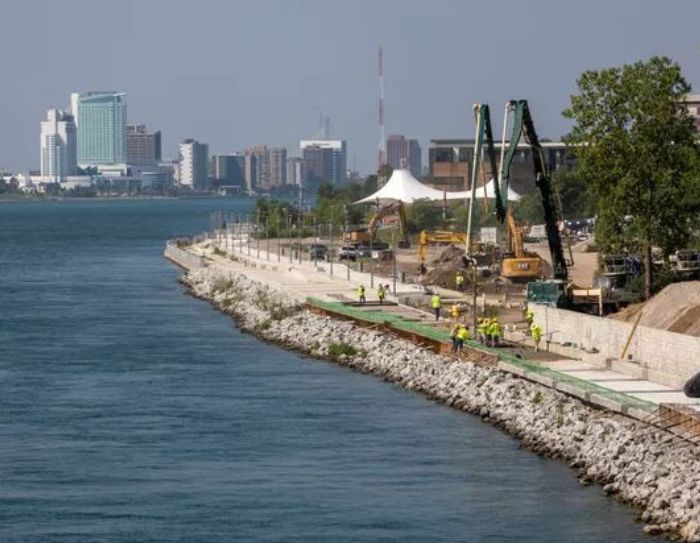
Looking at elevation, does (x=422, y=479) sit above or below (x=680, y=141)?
below

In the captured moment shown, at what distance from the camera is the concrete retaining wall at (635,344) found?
52.6m

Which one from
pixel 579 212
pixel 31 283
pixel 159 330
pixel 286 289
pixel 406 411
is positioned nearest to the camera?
pixel 406 411

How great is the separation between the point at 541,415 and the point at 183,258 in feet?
316

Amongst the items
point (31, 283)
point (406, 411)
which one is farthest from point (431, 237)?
point (406, 411)

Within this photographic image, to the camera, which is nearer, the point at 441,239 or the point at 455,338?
the point at 455,338

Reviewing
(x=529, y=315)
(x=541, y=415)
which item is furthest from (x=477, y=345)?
(x=541, y=415)

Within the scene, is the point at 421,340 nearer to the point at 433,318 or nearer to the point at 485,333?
the point at 485,333

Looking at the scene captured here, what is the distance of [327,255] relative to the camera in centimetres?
13000

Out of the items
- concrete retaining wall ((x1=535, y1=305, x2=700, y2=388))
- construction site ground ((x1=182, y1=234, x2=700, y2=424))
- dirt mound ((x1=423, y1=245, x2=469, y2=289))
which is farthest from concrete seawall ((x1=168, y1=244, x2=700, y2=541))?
dirt mound ((x1=423, y1=245, x2=469, y2=289))

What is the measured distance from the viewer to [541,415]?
51.3 meters

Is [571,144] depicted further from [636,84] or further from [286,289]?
[286,289]

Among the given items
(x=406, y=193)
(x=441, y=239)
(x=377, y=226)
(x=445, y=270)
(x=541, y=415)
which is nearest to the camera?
(x=541, y=415)

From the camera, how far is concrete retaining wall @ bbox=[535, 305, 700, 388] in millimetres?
52562

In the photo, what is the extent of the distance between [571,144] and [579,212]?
92703mm
